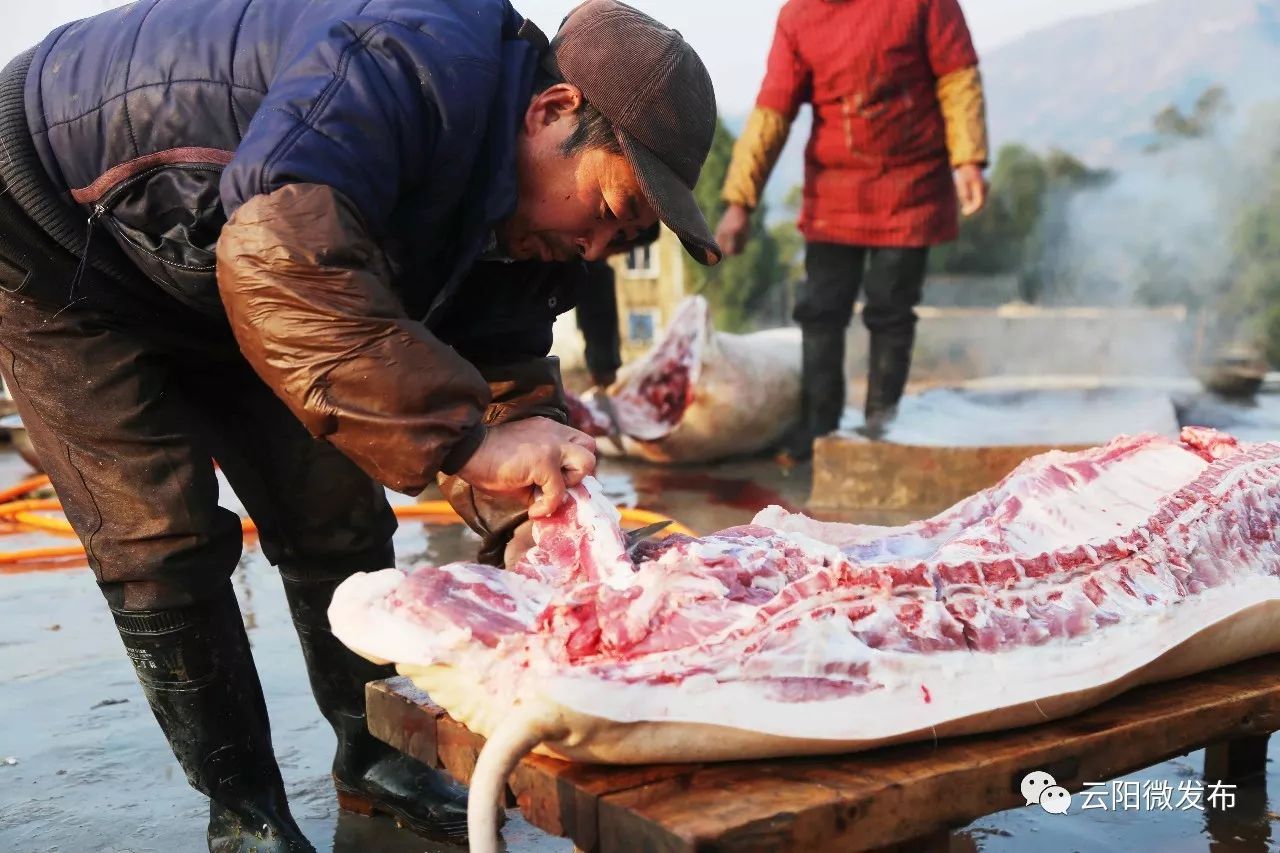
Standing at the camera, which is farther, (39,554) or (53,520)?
(53,520)

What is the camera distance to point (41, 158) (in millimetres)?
2348

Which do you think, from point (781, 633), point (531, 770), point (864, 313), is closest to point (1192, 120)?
point (864, 313)

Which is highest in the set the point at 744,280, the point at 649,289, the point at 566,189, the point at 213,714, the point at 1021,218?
the point at 566,189

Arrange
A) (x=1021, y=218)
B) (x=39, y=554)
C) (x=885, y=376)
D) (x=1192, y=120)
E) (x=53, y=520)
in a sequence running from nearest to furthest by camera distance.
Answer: (x=39, y=554), (x=53, y=520), (x=885, y=376), (x=1192, y=120), (x=1021, y=218)

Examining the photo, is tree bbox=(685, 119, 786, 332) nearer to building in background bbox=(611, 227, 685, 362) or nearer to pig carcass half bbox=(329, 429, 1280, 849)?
building in background bbox=(611, 227, 685, 362)

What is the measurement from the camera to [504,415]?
2.67 metres

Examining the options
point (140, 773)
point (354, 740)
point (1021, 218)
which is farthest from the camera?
point (1021, 218)

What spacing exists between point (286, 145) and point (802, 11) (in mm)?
4966

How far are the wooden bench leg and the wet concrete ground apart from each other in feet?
0.13

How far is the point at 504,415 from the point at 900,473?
3339 mm

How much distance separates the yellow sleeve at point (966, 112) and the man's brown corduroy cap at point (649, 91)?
4322mm

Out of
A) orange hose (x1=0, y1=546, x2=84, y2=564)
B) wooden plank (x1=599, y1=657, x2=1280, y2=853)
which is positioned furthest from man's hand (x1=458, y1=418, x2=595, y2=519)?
orange hose (x1=0, y1=546, x2=84, y2=564)

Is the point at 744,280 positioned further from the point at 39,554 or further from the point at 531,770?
the point at 531,770

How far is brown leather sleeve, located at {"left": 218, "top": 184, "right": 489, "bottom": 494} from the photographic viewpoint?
1.90 metres
